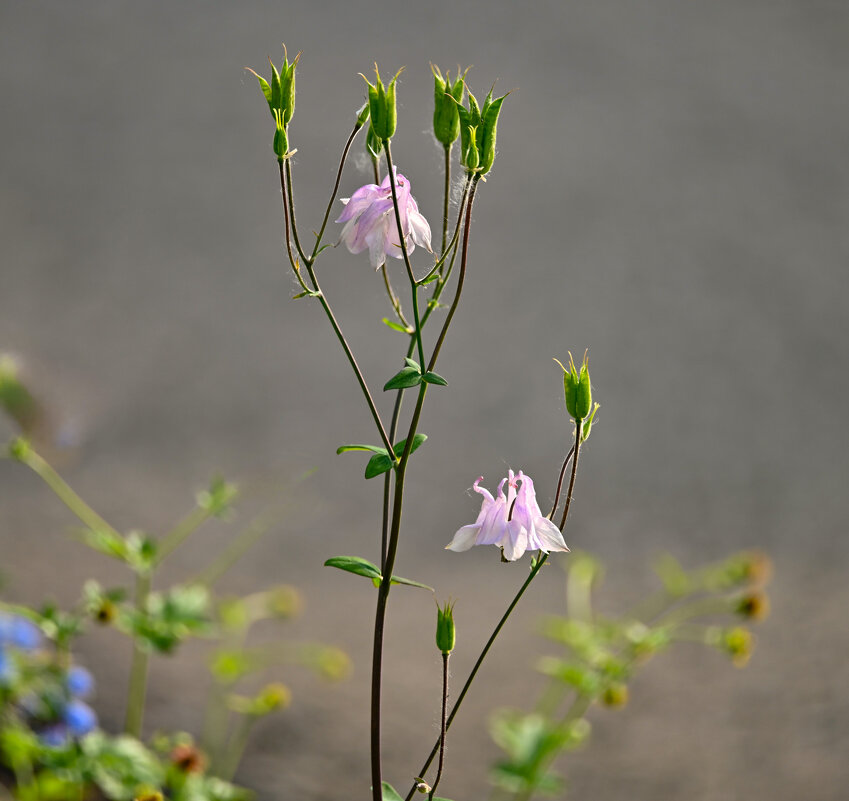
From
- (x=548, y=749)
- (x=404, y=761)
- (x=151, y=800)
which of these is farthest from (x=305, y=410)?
(x=151, y=800)

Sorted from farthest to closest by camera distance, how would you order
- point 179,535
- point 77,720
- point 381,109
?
point 179,535
point 77,720
point 381,109

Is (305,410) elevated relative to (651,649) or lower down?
elevated

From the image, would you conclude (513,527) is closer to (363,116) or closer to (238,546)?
(363,116)

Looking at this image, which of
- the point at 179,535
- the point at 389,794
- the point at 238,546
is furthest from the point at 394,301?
the point at 238,546

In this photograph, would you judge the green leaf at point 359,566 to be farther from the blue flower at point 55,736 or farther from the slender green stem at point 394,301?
the blue flower at point 55,736

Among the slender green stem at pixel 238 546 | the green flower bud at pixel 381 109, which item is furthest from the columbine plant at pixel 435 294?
the slender green stem at pixel 238 546

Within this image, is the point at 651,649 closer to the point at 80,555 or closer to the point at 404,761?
the point at 404,761

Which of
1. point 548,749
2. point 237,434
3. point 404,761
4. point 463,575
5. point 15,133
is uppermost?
point 15,133

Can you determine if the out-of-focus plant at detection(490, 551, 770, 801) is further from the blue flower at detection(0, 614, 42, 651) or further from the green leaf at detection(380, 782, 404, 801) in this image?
the blue flower at detection(0, 614, 42, 651)
